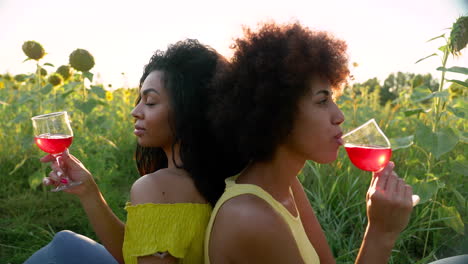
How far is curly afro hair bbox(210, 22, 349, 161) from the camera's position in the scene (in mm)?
1333

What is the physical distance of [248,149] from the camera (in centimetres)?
138

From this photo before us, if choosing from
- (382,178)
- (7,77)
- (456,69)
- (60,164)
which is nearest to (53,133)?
(60,164)

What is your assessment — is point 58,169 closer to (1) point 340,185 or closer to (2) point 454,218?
(2) point 454,218

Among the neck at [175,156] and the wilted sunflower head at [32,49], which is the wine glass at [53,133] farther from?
the wilted sunflower head at [32,49]

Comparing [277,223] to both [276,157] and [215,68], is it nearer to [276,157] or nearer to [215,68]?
[276,157]

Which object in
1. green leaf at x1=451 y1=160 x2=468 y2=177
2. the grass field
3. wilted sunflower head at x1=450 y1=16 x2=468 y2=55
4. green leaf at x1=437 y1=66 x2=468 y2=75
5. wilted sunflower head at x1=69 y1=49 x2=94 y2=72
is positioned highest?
wilted sunflower head at x1=450 y1=16 x2=468 y2=55

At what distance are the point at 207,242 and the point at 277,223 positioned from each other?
21cm

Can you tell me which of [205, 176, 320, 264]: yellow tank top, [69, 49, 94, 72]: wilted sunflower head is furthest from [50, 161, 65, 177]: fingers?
[69, 49, 94, 72]: wilted sunflower head

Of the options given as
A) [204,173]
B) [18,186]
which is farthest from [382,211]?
[18,186]

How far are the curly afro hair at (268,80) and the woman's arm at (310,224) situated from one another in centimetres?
40

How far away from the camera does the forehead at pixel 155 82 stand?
1567 millimetres

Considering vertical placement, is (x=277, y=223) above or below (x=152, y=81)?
below

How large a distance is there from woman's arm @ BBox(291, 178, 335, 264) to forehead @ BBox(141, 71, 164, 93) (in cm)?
58

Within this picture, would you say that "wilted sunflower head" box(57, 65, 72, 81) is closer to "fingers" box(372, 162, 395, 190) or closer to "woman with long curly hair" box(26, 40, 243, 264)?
"woman with long curly hair" box(26, 40, 243, 264)
